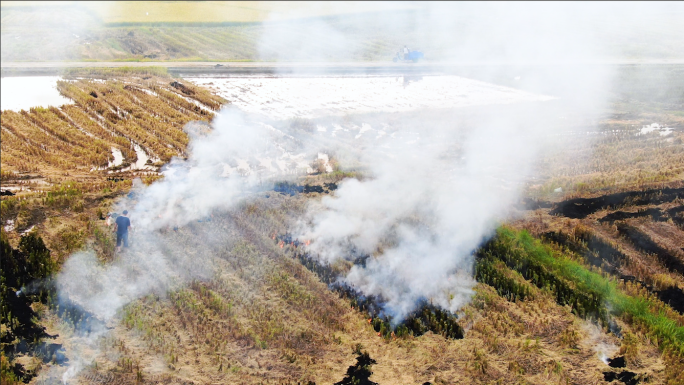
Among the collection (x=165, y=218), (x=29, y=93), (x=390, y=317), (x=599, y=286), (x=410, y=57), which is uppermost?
(x=410, y=57)

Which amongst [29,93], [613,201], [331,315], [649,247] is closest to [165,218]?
[331,315]

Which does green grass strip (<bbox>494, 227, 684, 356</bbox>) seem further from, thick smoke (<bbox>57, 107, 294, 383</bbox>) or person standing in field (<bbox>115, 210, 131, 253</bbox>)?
person standing in field (<bbox>115, 210, 131, 253</bbox>)

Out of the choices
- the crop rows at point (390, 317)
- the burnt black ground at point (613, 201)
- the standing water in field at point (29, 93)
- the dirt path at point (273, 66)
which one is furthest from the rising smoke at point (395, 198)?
the standing water in field at point (29, 93)

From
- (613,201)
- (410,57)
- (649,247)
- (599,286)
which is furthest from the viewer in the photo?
(410,57)

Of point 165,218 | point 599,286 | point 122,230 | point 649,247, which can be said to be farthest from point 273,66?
point 599,286

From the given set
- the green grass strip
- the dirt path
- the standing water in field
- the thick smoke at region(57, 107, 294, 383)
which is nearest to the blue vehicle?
the dirt path

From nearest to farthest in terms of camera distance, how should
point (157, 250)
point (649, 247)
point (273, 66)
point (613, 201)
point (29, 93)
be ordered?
point (157, 250), point (649, 247), point (613, 201), point (29, 93), point (273, 66)

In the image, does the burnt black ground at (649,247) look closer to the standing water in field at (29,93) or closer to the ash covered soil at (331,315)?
the ash covered soil at (331,315)

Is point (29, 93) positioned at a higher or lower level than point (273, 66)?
lower

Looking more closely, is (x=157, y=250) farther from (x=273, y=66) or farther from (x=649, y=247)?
(x=273, y=66)

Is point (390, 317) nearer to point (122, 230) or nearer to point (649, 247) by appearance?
point (122, 230)

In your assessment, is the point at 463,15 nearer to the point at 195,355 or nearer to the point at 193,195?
the point at 193,195

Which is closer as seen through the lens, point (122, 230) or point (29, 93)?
point (122, 230)
